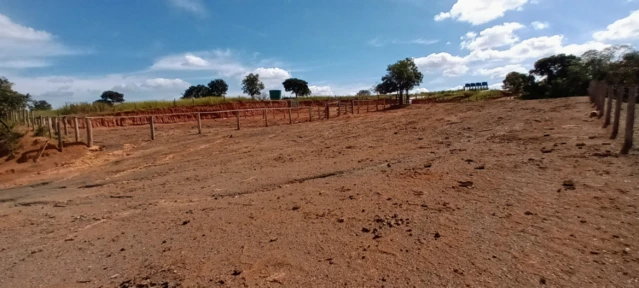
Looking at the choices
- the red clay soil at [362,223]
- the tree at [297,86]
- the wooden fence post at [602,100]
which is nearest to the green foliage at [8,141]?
the red clay soil at [362,223]

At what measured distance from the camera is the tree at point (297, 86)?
218ft

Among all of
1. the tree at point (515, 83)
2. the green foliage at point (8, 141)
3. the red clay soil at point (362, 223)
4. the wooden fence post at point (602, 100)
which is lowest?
the red clay soil at point (362, 223)

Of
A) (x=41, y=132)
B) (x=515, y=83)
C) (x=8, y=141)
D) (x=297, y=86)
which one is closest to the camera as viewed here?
(x=8, y=141)

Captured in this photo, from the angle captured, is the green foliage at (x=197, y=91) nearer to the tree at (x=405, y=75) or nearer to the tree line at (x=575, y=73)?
the tree at (x=405, y=75)

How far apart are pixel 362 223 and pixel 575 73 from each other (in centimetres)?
3327

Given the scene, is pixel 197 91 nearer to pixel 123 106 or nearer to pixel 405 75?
pixel 123 106

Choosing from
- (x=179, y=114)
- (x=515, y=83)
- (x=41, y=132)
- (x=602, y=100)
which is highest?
(x=515, y=83)

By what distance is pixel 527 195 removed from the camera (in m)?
5.30

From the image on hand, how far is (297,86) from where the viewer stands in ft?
219

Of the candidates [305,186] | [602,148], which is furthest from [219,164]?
[602,148]

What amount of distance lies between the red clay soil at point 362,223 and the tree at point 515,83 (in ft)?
120

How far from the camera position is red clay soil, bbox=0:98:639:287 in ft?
12.0

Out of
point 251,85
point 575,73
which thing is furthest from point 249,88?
point 575,73

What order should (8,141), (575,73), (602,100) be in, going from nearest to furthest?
(602,100) → (8,141) → (575,73)
